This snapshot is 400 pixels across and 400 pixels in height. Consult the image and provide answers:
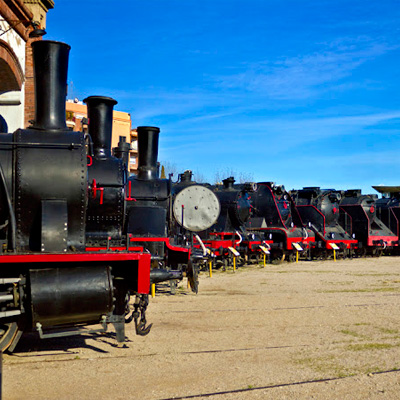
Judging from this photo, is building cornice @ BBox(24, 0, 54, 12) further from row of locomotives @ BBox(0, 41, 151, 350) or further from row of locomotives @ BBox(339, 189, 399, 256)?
row of locomotives @ BBox(339, 189, 399, 256)

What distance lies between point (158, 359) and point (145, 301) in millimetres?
935

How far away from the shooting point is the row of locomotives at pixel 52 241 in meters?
4.98

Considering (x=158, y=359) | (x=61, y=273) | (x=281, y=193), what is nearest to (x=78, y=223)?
(x=61, y=273)

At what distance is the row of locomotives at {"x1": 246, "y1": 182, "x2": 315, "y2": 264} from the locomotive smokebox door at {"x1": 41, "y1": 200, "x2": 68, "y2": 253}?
13.3 metres

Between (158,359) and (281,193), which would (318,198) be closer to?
(281,193)

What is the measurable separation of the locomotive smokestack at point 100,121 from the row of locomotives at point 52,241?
89.9 inches

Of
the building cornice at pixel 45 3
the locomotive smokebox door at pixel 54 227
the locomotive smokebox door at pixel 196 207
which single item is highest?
the building cornice at pixel 45 3

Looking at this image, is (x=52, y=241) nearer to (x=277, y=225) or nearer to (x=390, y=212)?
(x=277, y=225)

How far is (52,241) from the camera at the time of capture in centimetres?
536

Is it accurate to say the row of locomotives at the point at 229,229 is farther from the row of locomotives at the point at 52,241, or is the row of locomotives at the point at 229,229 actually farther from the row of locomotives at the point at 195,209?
the row of locomotives at the point at 52,241

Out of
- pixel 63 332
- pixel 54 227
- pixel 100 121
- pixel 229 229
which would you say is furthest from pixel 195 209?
pixel 63 332

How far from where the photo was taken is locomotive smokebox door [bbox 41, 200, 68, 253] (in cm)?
534

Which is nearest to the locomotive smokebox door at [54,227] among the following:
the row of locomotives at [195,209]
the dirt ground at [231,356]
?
the dirt ground at [231,356]

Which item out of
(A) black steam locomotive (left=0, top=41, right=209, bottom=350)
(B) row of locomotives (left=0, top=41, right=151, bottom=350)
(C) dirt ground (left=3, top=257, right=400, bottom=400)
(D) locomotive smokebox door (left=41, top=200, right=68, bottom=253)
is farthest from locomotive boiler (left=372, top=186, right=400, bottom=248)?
(D) locomotive smokebox door (left=41, top=200, right=68, bottom=253)
